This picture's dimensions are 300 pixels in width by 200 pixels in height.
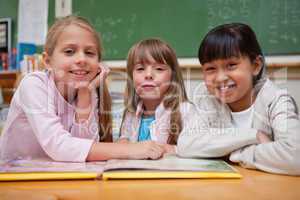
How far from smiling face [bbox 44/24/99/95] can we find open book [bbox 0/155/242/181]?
0.44 m

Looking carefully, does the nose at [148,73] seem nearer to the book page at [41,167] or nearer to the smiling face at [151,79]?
the smiling face at [151,79]

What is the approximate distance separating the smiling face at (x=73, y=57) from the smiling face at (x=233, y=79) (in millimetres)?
430

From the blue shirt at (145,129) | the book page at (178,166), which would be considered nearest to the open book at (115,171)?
the book page at (178,166)

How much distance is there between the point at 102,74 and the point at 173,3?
45.3 inches

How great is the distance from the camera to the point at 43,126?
0.85 metres

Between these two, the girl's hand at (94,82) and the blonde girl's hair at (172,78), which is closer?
the girl's hand at (94,82)

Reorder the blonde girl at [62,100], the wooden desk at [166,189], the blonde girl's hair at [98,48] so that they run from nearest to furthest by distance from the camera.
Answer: the wooden desk at [166,189]
the blonde girl at [62,100]
the blonde girl's hair at [98,48]

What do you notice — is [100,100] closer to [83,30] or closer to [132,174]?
[83,30]

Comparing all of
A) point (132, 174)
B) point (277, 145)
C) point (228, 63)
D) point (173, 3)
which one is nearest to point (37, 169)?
point (132, 174)

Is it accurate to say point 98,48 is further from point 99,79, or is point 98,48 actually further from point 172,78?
point 172,78

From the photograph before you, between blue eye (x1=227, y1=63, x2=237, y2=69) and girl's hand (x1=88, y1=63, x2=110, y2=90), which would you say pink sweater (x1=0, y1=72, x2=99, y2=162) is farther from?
blue eye (x1=227, y1=63, x2=237, y2=69)

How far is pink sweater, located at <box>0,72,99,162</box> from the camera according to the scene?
2.62ft

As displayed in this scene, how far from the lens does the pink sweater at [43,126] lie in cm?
80

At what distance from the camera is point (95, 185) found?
0.52 m
